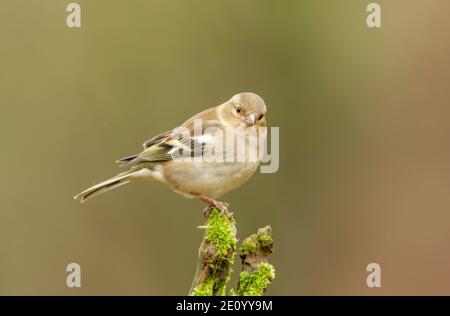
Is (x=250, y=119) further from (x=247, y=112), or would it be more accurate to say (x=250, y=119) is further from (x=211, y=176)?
(x=211, y=176)

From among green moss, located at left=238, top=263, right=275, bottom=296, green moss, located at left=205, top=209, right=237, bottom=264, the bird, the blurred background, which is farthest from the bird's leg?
the blurred background

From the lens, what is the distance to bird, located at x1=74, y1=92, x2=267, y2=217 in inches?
226

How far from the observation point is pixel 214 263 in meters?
4.37

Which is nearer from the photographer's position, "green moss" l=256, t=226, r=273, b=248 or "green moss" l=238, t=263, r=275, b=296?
"green moss" l=238, t=263, r=275, b=296

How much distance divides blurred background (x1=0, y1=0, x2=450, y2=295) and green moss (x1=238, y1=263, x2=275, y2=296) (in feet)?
14.3

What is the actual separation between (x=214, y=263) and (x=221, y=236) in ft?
0.68

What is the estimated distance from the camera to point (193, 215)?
9.17m

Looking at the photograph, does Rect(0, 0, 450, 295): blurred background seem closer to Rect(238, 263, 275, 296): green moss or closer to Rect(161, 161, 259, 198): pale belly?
Rect(161, 161, 259, 198): pale belly

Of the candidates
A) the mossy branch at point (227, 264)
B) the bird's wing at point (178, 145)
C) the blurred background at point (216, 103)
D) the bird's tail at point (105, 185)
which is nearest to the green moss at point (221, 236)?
the mossy branch at point (227, 264)

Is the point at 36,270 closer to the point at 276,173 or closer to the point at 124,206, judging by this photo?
the point at 124,206

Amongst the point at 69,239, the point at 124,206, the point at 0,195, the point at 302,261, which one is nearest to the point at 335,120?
the point at 302,261

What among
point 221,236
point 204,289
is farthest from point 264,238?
point 204,289

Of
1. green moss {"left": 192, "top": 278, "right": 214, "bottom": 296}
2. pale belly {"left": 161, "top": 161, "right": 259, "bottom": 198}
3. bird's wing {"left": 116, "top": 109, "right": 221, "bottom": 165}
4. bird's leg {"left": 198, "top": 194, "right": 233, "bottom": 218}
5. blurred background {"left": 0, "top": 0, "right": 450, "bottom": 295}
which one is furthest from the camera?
blurred background {"left": 0, "top": 0, "right": 450, "bottom": 295}

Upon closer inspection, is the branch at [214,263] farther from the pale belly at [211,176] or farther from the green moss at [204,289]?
the pale belly at [211,176]
